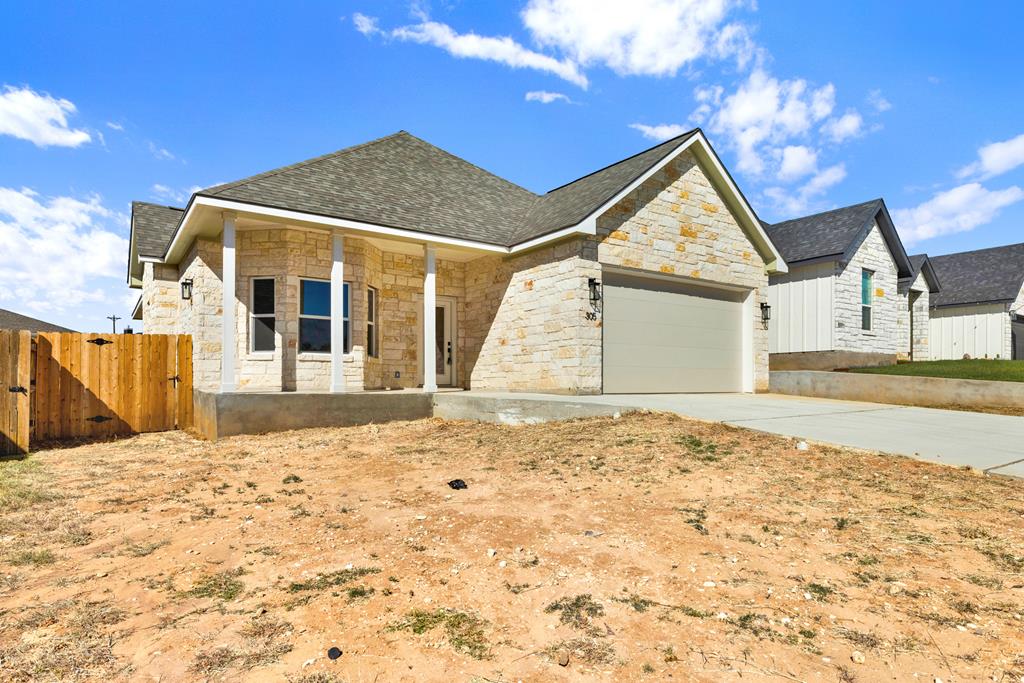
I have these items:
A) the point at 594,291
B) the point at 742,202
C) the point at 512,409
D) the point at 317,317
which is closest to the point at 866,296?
the point at 742,202

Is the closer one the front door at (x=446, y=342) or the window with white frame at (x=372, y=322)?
the window with white frame at (x=372, y=322)

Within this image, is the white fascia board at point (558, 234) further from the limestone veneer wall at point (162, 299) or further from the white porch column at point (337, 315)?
the limestone veneer wall at point (162, 299)

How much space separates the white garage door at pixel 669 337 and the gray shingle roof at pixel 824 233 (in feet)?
13.7

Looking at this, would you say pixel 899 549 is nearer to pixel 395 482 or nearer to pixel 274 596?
pixel 274 596

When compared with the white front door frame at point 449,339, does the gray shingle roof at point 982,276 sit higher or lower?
higher

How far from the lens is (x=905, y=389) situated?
1238cm

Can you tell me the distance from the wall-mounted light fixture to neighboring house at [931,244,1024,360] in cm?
1969

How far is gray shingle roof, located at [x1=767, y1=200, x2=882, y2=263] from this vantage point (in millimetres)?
17234

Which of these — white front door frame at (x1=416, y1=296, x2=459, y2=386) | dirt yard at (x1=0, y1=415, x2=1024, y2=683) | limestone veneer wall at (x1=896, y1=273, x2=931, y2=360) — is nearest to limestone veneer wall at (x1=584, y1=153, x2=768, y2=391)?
white front door frame at (x1=416, y1=296, x2=459, y2=386)

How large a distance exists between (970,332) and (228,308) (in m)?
27.2

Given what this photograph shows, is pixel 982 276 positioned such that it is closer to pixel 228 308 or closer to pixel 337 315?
pixel 337 315

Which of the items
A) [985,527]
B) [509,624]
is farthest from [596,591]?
[985,527]

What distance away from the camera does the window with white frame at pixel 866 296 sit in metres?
18.0

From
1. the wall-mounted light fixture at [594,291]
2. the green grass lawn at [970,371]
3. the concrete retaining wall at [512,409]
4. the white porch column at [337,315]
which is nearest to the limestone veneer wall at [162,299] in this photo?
the white porch column at [337,315]
